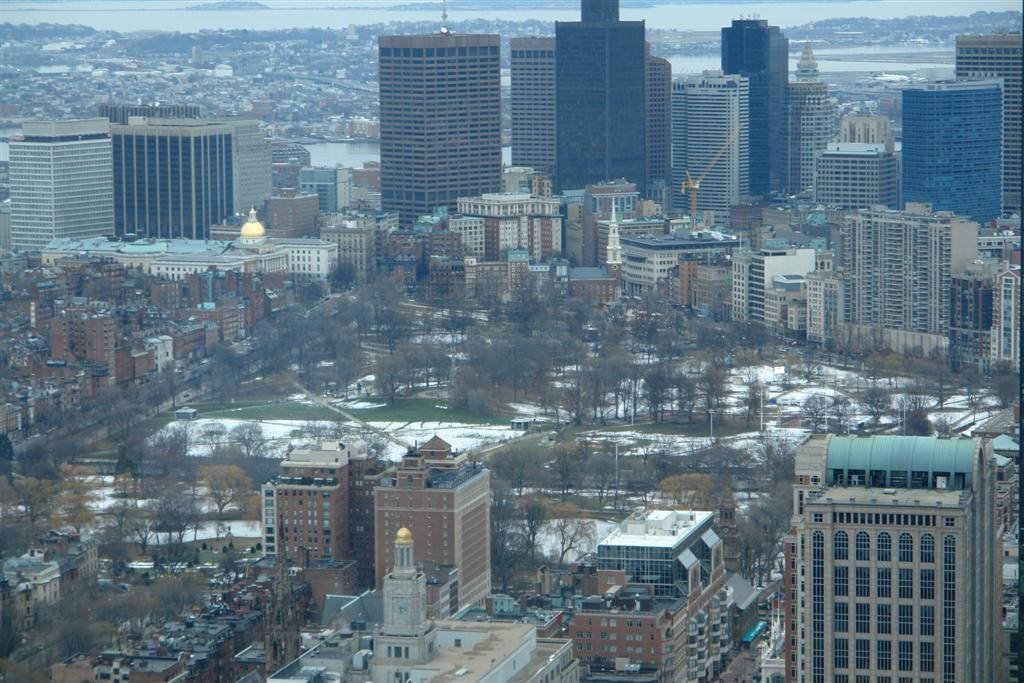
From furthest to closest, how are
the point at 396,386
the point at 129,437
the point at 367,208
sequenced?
the point at 367,208 < the point at 396,386 < the point at 129,437

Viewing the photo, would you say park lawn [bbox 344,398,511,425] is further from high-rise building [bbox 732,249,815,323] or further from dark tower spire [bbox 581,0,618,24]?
Answer: dark tower spire [bbox 581,0,618,24]

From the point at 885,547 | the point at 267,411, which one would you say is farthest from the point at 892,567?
the point at 267,411

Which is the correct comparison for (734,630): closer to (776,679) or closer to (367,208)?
(776,679)

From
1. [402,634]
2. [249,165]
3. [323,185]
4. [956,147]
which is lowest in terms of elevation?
[402,634]

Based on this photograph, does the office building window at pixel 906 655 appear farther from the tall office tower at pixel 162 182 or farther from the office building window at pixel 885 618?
the tall office tower at pixel 162 182

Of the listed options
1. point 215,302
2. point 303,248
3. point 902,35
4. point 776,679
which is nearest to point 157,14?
point 902,35

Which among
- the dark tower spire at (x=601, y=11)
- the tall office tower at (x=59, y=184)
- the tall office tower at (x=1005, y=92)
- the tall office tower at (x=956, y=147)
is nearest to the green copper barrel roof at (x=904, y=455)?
the tall office tower at (x=1005, y=92)

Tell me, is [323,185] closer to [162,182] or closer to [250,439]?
[162,182]
